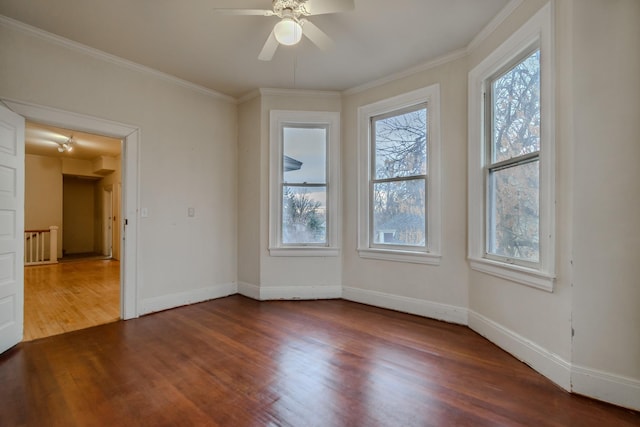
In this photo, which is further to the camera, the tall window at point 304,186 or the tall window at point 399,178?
the tall window at point 304,186

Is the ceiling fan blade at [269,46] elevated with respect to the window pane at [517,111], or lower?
elevated

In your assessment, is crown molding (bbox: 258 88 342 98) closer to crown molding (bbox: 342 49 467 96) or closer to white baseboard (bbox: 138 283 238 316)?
crown molding (bbox: 342 49 467 96)

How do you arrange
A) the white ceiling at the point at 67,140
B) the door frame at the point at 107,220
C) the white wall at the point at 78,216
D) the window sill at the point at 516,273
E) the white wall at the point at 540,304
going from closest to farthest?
the white wall at the point at 540,304
the window sill at the point at 516,273
the white ceiling at the point at 67,140
the door frame at the point at 107,220
the white wall at the point at 78,216

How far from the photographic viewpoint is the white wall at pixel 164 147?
2807 mm

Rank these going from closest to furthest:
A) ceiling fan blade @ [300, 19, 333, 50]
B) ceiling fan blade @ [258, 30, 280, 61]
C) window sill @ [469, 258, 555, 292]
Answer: window sill @ [469, 258, 555, 292] < ceiling fan blade @ [300, 19, 333, 50] < ceiling fan blade @ [258, 30, 280, 61]

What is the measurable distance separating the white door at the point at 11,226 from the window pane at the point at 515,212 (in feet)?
13.5

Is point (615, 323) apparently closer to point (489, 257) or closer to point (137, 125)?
point (489, 257)

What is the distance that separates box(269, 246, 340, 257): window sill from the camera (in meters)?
4.06

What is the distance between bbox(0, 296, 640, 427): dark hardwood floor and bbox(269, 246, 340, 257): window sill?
107 cm

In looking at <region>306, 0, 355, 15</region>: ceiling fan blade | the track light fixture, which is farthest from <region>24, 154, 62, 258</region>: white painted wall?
<region>306, 0, 355, 15</region>: ceiling fan blade

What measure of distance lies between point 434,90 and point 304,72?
1.47 metres

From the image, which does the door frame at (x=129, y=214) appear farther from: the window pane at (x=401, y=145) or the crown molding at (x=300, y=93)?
the window pane at (x=401, y=145)

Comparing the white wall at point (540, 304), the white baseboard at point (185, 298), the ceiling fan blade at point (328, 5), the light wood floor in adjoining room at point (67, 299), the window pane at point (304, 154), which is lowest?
the light wood floor in adjoining room at point (67, 299)

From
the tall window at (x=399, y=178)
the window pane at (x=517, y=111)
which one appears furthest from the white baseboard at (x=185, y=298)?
the window pane at (x=517, y=111)
